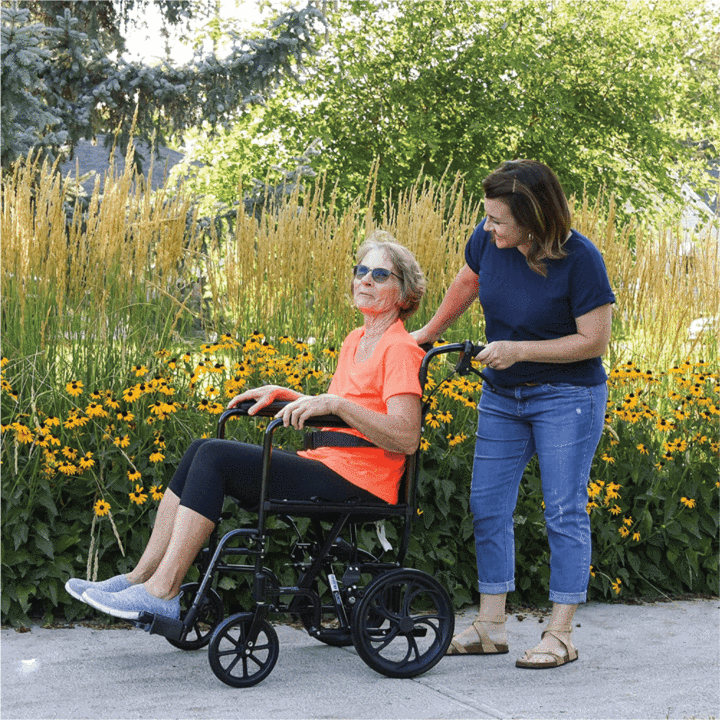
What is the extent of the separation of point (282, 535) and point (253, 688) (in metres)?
0.83

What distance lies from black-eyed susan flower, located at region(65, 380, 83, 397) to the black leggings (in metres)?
0.98

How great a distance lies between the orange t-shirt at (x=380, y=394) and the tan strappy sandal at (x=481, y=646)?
61cm

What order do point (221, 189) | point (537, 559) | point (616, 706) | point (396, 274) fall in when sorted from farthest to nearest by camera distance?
point (221, 189) → point (537, 559) → point (396, 274) → point (616, 706)

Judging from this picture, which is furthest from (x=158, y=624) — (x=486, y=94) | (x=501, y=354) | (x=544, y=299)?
(x=486, y=94)

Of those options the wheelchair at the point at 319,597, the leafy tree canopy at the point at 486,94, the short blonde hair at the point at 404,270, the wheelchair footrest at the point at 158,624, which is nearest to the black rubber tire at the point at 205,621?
the wheelchair at the point at 319,597

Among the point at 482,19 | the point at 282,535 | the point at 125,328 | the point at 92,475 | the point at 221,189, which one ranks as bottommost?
the point at 282,535

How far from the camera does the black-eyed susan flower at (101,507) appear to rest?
321cm

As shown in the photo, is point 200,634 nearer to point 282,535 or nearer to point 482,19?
point 282,535

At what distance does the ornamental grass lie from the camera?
3320mm

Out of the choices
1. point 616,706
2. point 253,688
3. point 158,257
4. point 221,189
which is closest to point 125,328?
point 158,257

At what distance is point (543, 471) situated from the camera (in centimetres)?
293

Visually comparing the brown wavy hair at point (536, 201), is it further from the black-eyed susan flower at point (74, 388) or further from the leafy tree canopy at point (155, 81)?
the leafy tree canopy at point (155, 81)

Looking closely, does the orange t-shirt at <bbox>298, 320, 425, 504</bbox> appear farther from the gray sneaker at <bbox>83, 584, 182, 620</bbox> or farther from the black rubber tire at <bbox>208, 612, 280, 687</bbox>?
the gray sneaker at <bbox>83, 584, 182, 620</bbox>

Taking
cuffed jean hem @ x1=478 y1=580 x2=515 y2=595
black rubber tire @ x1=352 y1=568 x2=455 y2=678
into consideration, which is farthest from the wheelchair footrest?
cuffed jean hem @ x1=478 y1=580 x2=515 y2=595
